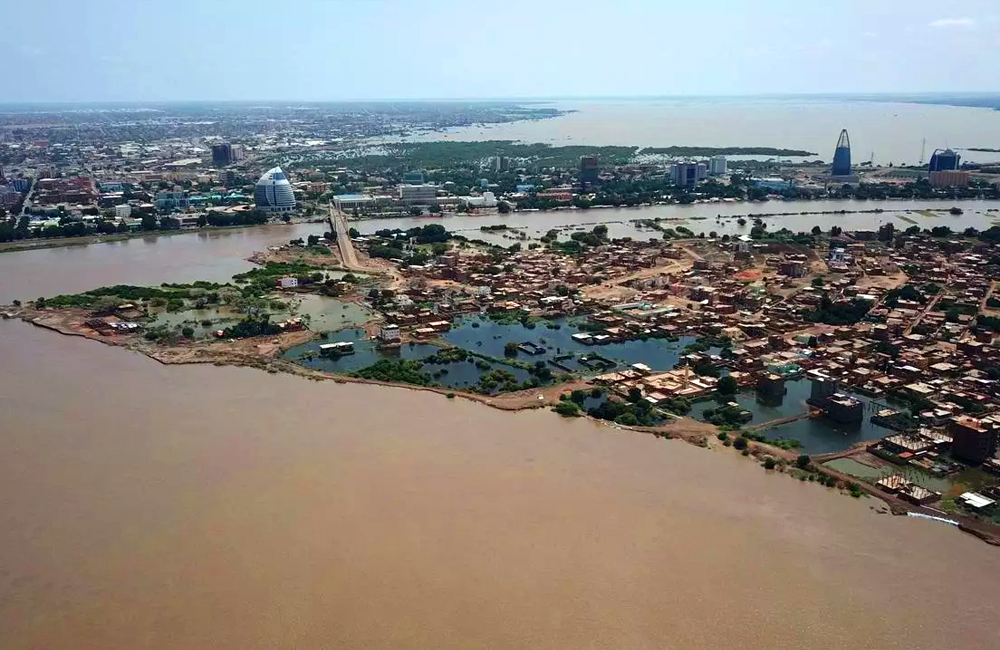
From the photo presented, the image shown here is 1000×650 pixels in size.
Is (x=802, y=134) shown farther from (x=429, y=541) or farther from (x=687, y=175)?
(x=429, y=541)

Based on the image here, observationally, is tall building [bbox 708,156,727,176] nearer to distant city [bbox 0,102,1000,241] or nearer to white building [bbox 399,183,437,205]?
distant city [bbox 0,102,1000,241]

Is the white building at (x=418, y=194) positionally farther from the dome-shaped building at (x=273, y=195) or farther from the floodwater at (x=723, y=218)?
the dome-shaped building at (x=273, y=195)

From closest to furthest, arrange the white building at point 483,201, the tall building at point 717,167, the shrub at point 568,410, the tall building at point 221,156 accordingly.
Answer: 1. the shrub at point 568,410
2. the white building at point 483,201
3. the tall building at point 717,167
4. the tall building at point 221,156

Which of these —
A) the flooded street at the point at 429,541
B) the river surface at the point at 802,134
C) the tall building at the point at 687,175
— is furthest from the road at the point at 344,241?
the river surface at the point at 802,134

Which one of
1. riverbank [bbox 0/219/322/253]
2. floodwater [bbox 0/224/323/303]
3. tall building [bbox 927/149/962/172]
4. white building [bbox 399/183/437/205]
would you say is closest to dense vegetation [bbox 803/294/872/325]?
floodwater [bbox 0/224/323/303]

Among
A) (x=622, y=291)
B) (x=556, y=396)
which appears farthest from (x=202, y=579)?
(x=622, y=291)

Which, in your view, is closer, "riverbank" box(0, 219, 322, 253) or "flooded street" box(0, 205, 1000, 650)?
"flooded street" box(0, 205, 1000, 650)

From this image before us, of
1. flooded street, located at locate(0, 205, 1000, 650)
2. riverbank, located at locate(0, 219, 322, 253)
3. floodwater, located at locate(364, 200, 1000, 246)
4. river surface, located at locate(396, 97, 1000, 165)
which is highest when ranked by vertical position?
river surface, located at locate(396, 97, 1000, 165)
